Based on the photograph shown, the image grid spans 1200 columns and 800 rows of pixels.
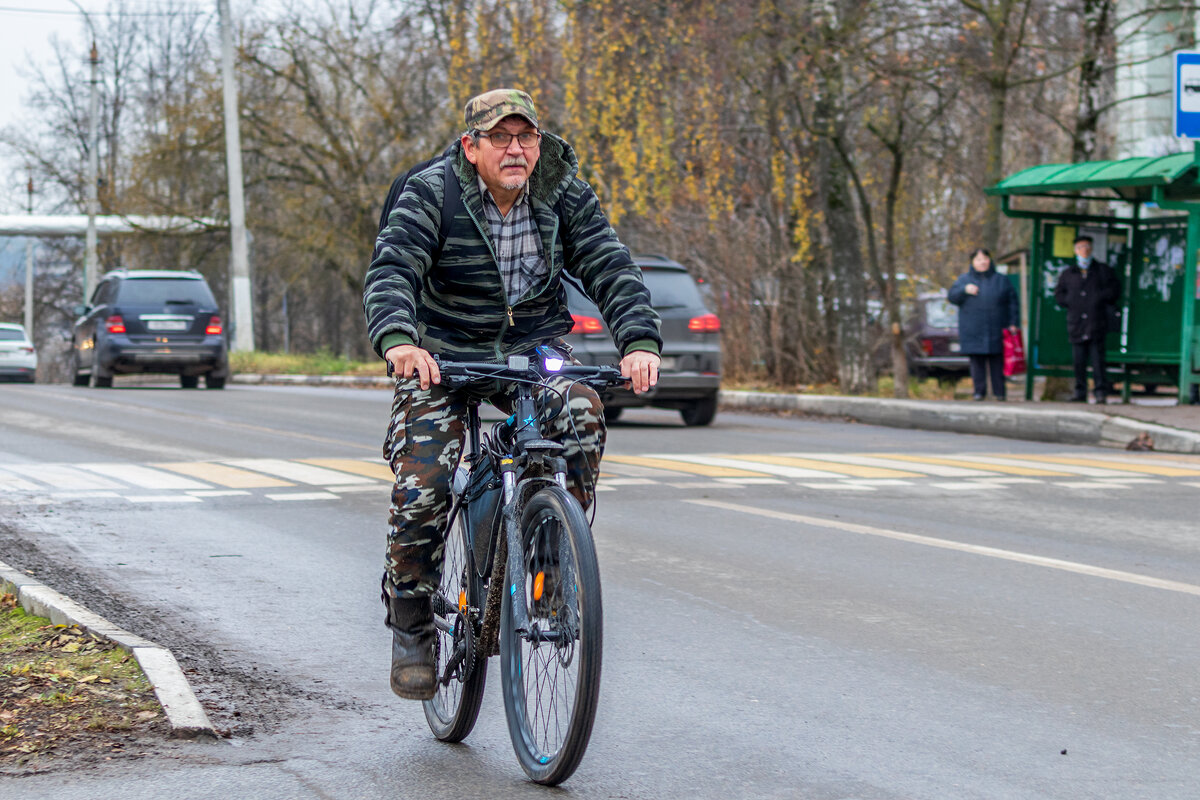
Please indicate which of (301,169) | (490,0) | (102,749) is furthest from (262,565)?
(301,169)

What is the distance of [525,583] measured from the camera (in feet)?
12.7

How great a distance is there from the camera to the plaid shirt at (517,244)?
4309 mm

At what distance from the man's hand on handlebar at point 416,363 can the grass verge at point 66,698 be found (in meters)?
1.30

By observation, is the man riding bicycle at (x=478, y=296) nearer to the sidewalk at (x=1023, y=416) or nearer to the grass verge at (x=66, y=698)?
the grass verge at (x=66, y=698)

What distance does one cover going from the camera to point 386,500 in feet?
32.1

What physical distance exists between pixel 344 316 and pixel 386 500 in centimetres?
5265

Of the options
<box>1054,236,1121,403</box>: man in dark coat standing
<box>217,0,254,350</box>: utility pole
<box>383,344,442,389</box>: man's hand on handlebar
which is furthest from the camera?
<box>217,0,254,350</box>: utility pole

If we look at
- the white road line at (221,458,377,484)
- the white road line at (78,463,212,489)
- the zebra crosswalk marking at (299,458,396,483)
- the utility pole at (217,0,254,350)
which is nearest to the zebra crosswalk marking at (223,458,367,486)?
the white road line at (221,458,377,484)

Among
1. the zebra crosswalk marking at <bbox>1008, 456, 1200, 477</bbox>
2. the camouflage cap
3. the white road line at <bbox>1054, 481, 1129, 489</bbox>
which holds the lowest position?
the zebra crosswalk marking at <bbox>1008, 456, 1200, 477</bbox>

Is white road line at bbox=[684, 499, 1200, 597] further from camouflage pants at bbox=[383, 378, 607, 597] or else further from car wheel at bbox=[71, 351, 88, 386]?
car wheel at bbox=[71, 351, 88, 386]

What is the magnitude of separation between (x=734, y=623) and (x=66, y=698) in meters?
2.54

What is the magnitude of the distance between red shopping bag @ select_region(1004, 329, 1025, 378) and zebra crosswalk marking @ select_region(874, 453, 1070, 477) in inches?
264

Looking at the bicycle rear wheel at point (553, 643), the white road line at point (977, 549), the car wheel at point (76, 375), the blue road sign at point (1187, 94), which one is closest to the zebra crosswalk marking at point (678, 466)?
the white road line at point (977, 549)

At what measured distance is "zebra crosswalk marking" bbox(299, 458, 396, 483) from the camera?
11.2 metres
